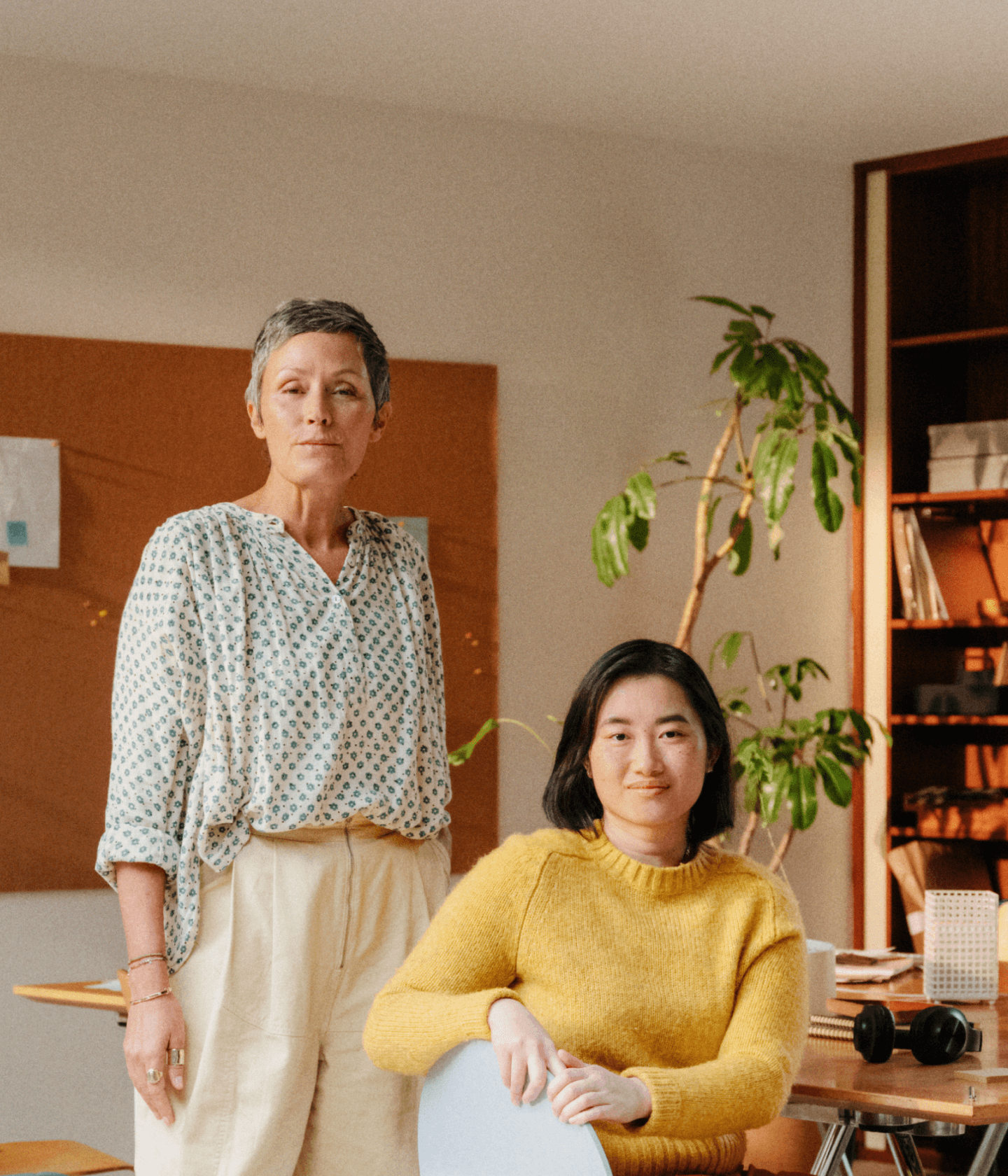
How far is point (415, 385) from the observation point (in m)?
4.00

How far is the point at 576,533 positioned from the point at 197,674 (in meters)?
2.48

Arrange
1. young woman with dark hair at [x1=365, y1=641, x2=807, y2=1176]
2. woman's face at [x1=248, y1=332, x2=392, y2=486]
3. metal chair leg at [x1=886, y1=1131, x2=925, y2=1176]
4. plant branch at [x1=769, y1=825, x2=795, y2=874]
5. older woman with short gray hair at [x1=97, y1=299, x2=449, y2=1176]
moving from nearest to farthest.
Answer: young woman with dark hair at [x1=365, y1=641, x2=807, y2=1176] → older woman with short gray hair at [x1=97, y1=299, x2=449, y2=1176] → woman's face at [x1=248, y1=332, x2=392, y2=486] → metal chair leg at [x1=886, y1=1131, x2=925, y2=1176] → plant branch at [x1=769, y1=825, x2=795, y2=874]

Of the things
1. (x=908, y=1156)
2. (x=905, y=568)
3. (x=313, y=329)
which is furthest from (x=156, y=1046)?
(x=905, y=568)

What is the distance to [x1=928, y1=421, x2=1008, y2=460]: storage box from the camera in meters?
4.26

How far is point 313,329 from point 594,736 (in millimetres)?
615

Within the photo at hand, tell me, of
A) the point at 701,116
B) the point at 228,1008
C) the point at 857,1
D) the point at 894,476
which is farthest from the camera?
the point at 894,476

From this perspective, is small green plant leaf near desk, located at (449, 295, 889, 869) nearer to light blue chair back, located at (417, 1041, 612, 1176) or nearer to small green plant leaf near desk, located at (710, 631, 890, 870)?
small green plant leaf near desk, located at (710, 631, 890, 870)

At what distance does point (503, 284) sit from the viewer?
412 centimetres

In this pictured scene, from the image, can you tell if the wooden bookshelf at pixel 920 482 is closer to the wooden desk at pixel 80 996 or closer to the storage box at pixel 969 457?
the storage box at pixel 969 457

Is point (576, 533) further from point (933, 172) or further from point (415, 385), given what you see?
point (933, 172)

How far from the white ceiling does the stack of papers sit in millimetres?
2075

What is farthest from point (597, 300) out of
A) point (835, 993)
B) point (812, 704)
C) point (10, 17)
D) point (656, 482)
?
point (835, 993)

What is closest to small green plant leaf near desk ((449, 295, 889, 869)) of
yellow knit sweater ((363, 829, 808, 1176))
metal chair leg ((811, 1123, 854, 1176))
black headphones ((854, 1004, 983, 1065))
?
metal chair leg ((811, 1123, 854, 1176))

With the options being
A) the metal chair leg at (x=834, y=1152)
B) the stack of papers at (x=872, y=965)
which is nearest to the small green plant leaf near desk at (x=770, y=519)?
the stack of papers at (x=872, y=965)
